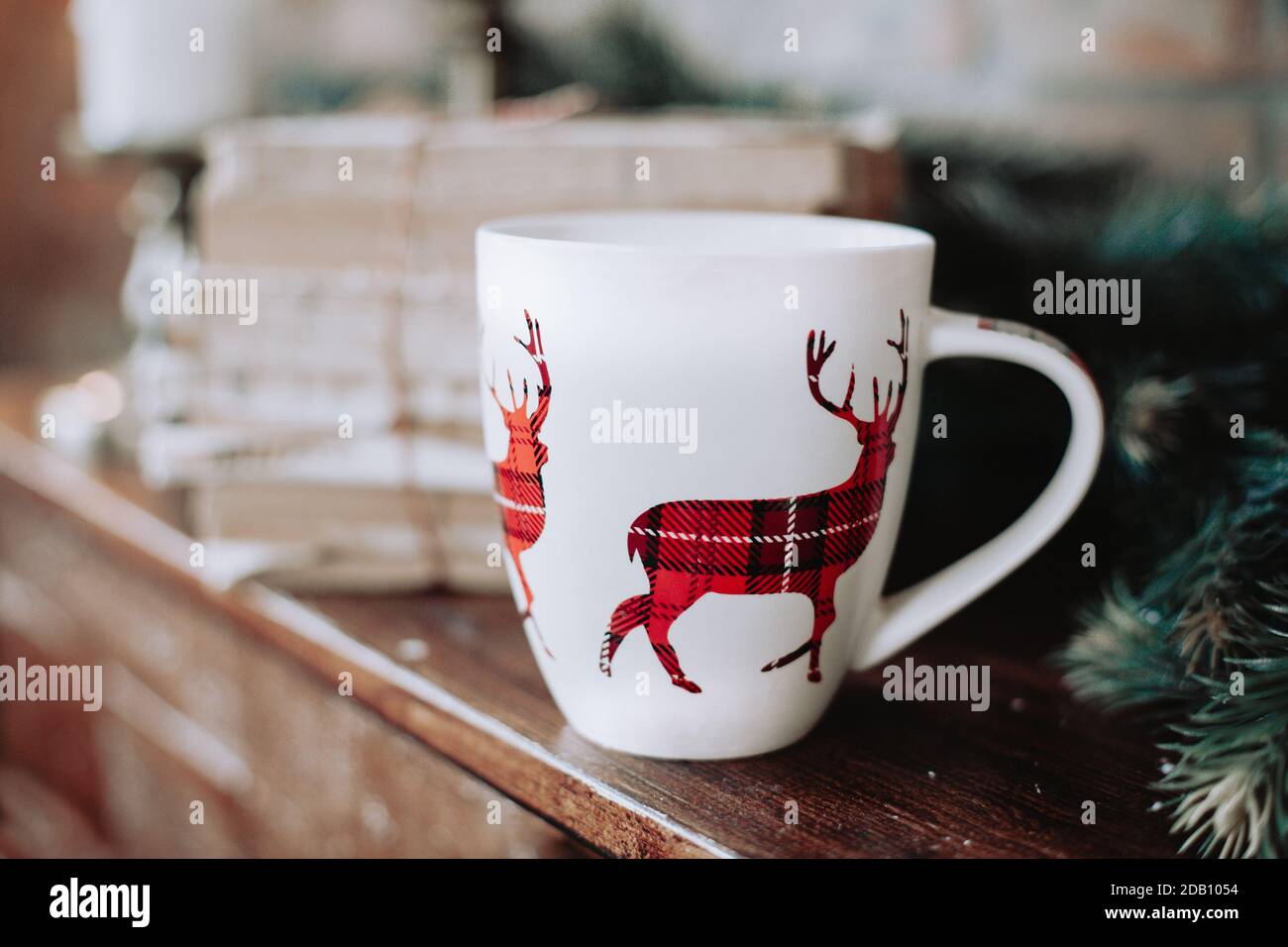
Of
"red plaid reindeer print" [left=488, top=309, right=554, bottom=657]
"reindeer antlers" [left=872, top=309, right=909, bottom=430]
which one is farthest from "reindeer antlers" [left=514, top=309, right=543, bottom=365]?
"reindeer antlers" [left=872, top=309, right=909, bottom=430]

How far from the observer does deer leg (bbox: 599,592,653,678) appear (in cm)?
35

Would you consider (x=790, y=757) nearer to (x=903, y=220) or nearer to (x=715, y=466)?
(x=715, y=466)

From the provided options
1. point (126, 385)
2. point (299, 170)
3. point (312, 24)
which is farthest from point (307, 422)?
point (312, 24)

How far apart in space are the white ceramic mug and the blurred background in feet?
0.31

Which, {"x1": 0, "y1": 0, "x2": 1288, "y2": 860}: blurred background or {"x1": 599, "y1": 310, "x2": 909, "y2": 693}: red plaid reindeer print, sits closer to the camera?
{"x1": 599, "y1": 310, "x2": 909, "y2": 693}: red plaid reindeer print

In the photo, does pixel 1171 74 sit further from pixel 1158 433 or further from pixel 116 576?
pixel 116 576

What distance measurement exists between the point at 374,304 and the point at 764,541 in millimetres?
243

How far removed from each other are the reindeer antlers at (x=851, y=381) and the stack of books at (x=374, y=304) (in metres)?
0.12

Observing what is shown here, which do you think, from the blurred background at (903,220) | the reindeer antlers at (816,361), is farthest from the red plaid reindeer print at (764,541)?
the blurred background at (903,220)

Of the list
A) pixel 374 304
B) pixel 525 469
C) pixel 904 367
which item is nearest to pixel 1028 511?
pixel 904 367

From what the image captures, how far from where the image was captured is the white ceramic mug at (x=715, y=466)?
330 mm

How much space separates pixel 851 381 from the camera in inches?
13.5

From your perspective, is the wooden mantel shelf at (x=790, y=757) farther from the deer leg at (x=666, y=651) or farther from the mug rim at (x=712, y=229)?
the mug rim at (x=712, y=229)

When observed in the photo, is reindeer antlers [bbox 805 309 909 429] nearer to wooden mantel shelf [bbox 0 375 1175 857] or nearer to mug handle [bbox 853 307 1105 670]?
Result: mug handle [bbox 853 307 1105 670]
